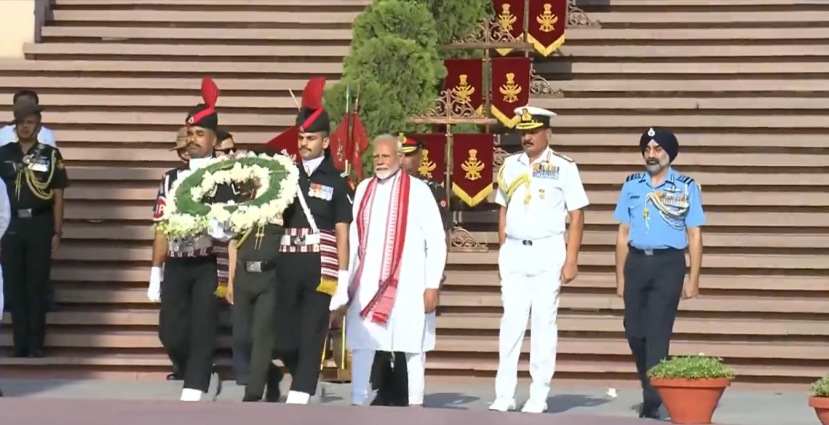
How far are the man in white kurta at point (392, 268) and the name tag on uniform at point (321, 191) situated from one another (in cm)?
28

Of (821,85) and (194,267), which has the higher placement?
(821,85)

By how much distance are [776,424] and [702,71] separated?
628 cm

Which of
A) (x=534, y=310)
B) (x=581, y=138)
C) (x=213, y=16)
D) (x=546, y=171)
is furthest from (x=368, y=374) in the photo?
(x=213, y=16)

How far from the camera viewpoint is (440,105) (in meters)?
15.7

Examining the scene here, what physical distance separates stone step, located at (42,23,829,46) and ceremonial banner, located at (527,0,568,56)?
97 cm

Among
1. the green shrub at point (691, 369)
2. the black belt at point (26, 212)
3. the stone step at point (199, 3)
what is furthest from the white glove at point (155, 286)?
the stone step at point (199, 3)

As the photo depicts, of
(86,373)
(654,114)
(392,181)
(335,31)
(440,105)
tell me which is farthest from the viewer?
(335,31)

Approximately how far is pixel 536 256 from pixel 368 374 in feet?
4.38

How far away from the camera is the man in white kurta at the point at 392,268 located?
11211mm

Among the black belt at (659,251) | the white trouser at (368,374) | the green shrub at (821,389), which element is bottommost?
the white trouser at (368,374)

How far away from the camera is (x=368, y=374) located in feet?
36.7

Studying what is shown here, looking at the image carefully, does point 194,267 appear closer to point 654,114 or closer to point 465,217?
point 465,217

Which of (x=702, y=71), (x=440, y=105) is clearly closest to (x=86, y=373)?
(x=440, y=105)

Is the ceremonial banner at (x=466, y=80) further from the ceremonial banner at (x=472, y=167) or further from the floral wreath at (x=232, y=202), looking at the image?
A: the floral wreath at (x=232, y=202)
